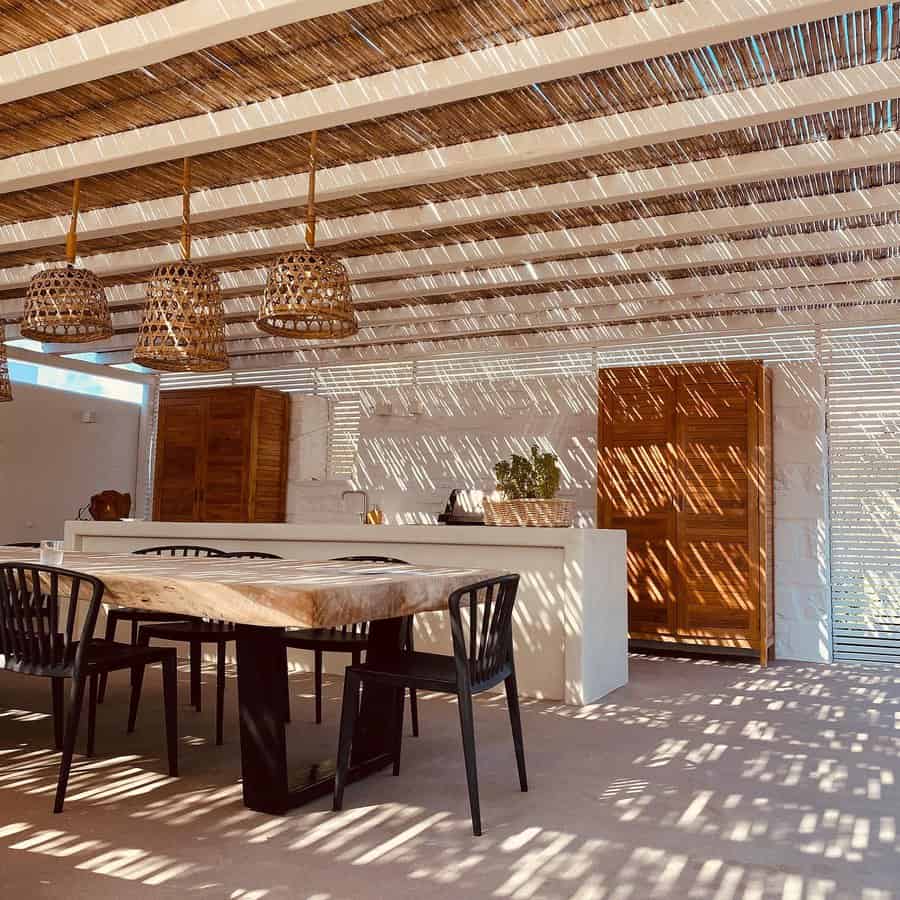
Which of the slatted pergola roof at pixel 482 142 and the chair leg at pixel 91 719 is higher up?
the slatted pergola roof at pixel 482 142

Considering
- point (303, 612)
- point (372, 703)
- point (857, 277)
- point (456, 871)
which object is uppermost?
point (857, 277)

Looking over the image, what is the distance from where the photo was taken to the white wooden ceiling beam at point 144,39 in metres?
2.87

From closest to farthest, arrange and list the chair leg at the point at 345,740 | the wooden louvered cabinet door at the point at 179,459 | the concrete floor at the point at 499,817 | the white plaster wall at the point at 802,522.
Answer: the concrete floor at the point at 499,817 → the chair leg at the point at 345,740 → the white plaster wall at the point at 802,522 → the wooden louvered cabinet door at the point at 179,459

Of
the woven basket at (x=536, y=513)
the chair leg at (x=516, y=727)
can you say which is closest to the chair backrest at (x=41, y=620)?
the chair leg at (x=516, y=727)

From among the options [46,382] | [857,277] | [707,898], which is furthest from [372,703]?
[46,382]

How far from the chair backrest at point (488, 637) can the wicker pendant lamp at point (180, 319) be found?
4.34ft

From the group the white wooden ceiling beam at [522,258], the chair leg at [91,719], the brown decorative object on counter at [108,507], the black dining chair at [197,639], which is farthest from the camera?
the brown decorative object on counter at [108,507]

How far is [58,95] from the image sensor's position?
3.94 metres

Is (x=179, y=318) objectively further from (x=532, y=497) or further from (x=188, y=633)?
(x=532, y=497)

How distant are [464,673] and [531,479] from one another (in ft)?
7.88

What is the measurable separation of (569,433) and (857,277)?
2599 millimetres

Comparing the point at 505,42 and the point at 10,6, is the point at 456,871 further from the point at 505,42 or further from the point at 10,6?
the point at 10,6

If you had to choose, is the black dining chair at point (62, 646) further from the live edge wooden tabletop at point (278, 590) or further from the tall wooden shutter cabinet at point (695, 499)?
the tall wooden shutter cabinet at point (695, 499)

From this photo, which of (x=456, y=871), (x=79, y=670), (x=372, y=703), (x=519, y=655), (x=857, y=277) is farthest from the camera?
(x=857, y=277)
